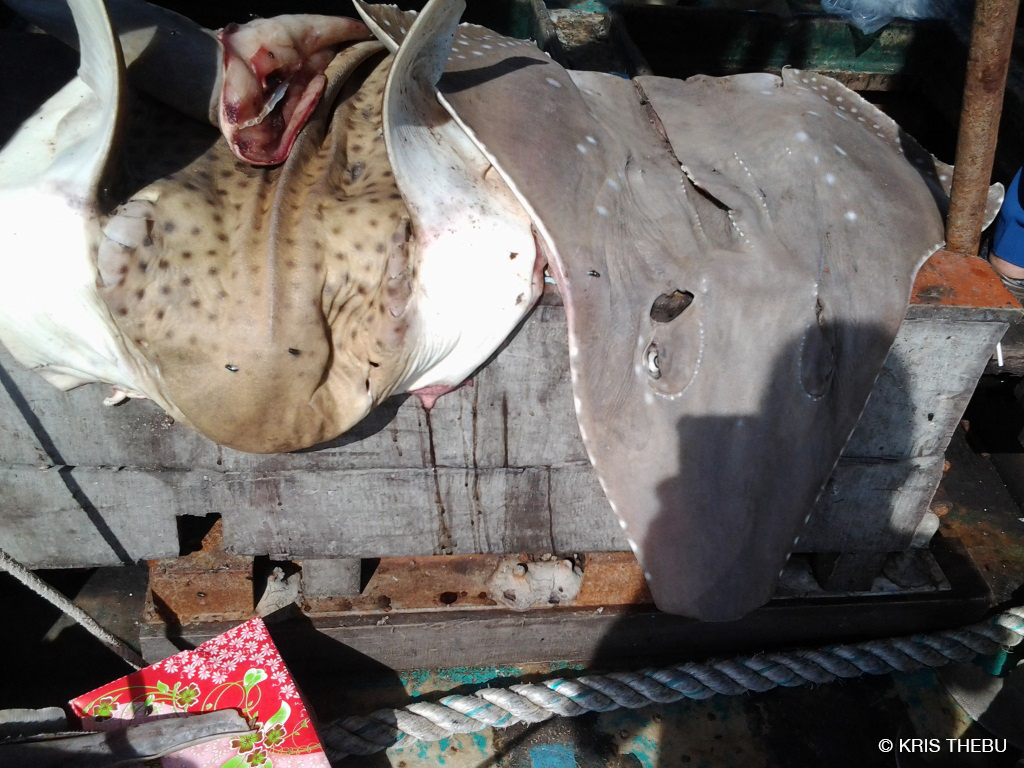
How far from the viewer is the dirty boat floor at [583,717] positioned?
258cm

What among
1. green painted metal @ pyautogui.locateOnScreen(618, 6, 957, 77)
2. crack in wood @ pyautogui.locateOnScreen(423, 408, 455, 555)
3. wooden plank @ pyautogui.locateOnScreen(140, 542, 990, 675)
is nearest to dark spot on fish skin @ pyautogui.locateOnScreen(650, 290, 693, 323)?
crack in wood @ pyautogui.locateOnScreen(423, 408, 455, 555)

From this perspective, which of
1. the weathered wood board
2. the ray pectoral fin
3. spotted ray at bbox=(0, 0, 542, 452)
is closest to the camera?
spotted ray at bbox=(0, 0, 542, 452)

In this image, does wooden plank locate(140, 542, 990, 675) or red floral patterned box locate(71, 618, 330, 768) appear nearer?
red floral patterned box locate(71, 618, 330, 768)

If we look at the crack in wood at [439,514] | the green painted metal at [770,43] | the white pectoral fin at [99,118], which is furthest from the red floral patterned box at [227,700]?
the green painted metal at [770,43]

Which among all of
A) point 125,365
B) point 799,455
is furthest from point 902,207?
point 125,365

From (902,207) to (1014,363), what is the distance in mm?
586

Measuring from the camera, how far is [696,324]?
1.80 meters

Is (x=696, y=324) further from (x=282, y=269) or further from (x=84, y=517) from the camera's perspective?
(x=84, y=517)

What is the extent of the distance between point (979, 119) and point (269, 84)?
5.98 ft

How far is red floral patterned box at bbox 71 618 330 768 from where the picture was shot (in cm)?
207

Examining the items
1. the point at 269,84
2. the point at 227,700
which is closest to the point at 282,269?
the point at 269,84

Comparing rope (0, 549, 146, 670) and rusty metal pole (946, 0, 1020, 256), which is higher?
rusty metal pole (946, 0, 1020, 256)

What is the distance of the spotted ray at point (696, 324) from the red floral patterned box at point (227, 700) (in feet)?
3.56

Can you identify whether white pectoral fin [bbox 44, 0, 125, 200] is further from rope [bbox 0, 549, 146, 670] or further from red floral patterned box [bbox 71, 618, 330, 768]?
red floral patterned box [bbox 71, 618, 330, 768]
